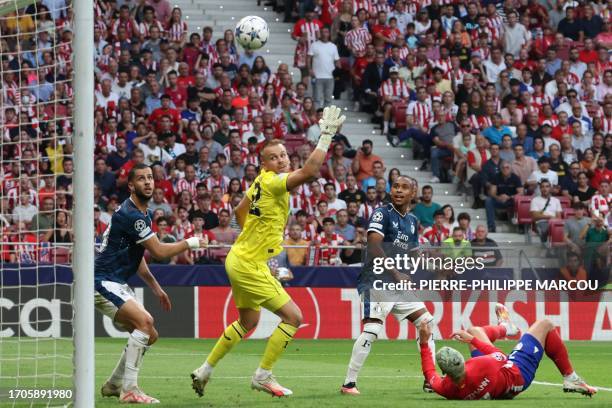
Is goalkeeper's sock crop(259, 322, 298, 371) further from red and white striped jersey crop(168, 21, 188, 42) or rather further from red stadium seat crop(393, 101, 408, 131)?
red and white striped jersey crop(168, 21, 188, 42)

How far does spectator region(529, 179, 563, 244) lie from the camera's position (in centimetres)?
2523

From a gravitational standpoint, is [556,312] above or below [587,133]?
below

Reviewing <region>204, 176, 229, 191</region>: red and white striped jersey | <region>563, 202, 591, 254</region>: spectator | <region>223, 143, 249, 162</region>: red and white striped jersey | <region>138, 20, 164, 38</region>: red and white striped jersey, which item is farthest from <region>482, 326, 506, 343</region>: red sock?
<region>138, 20, 164, 38</region>: red and white striped jersey

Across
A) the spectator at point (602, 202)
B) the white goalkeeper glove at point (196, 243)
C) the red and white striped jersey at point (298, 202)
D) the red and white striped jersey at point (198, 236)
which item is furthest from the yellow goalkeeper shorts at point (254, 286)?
the spectator at point (602, 202)

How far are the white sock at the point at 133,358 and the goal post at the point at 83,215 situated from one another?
2.14 metres

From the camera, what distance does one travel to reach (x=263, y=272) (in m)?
12.2

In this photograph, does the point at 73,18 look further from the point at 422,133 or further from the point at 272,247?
the point at 422,133

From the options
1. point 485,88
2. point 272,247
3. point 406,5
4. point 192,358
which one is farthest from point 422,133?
point 272,247

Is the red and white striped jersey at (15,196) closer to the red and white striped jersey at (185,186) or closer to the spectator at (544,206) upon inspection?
the red and white striped jersey at (185,186)

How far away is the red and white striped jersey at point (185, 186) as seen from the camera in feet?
79.4

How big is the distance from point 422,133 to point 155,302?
8.89 m

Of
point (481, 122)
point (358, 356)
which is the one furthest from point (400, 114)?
point (358, 356)

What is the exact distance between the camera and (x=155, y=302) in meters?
21.2

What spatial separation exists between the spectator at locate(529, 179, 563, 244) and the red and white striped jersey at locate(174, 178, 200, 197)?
22.3 feet
